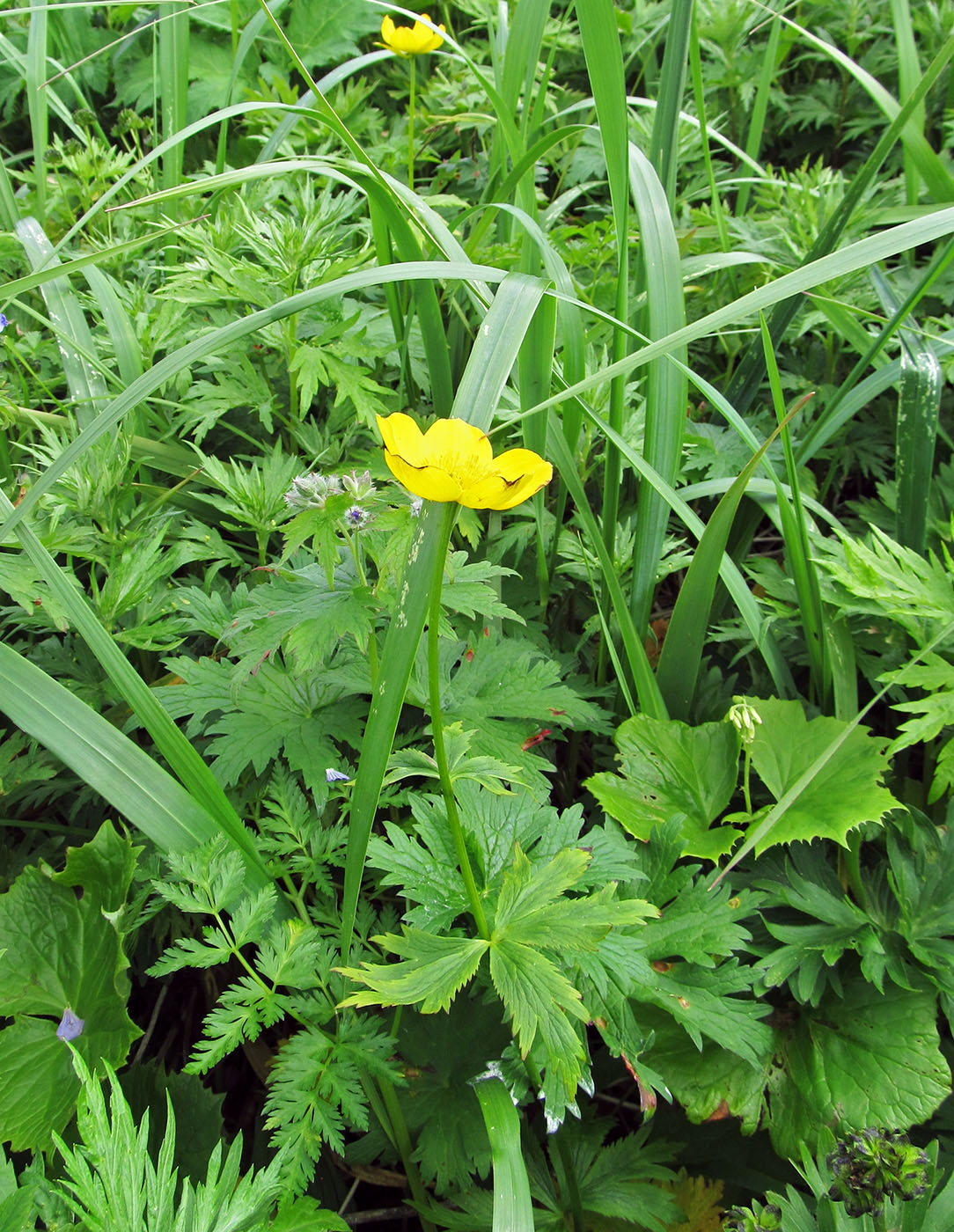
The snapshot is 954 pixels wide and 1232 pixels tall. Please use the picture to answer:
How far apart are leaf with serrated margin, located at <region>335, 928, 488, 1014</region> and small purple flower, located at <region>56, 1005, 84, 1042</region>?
40 centimetres

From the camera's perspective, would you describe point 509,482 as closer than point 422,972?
Yes

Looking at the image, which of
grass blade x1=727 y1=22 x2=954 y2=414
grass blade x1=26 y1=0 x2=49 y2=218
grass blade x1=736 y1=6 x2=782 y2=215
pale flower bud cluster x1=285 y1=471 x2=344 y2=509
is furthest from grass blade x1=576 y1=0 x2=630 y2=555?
grass blade x1=26 y1=0 x2=49 y2=218

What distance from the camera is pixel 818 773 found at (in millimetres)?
1148

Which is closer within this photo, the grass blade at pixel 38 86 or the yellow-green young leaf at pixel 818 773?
the yellow-green young leaf at pixel 818 773

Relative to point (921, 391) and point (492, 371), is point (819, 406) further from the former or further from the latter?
point (492, 371)

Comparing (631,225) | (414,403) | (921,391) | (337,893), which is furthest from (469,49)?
(337,893)

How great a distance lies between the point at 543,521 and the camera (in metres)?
1.33

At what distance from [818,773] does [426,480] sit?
806 millimetres

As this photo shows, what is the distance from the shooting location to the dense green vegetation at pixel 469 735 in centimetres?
80

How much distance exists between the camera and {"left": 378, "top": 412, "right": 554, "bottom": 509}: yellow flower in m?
0.61

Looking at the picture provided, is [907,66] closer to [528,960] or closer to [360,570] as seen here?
[360,570]

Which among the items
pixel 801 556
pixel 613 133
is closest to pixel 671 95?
pixel 613 133

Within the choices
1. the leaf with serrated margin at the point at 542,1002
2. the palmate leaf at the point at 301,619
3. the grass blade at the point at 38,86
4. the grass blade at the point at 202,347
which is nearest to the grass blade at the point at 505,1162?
the leaf with serrated margin at the point at 542,1002

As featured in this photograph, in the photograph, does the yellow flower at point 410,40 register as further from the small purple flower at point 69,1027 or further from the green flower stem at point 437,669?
the small purple flower at point 69,1027
